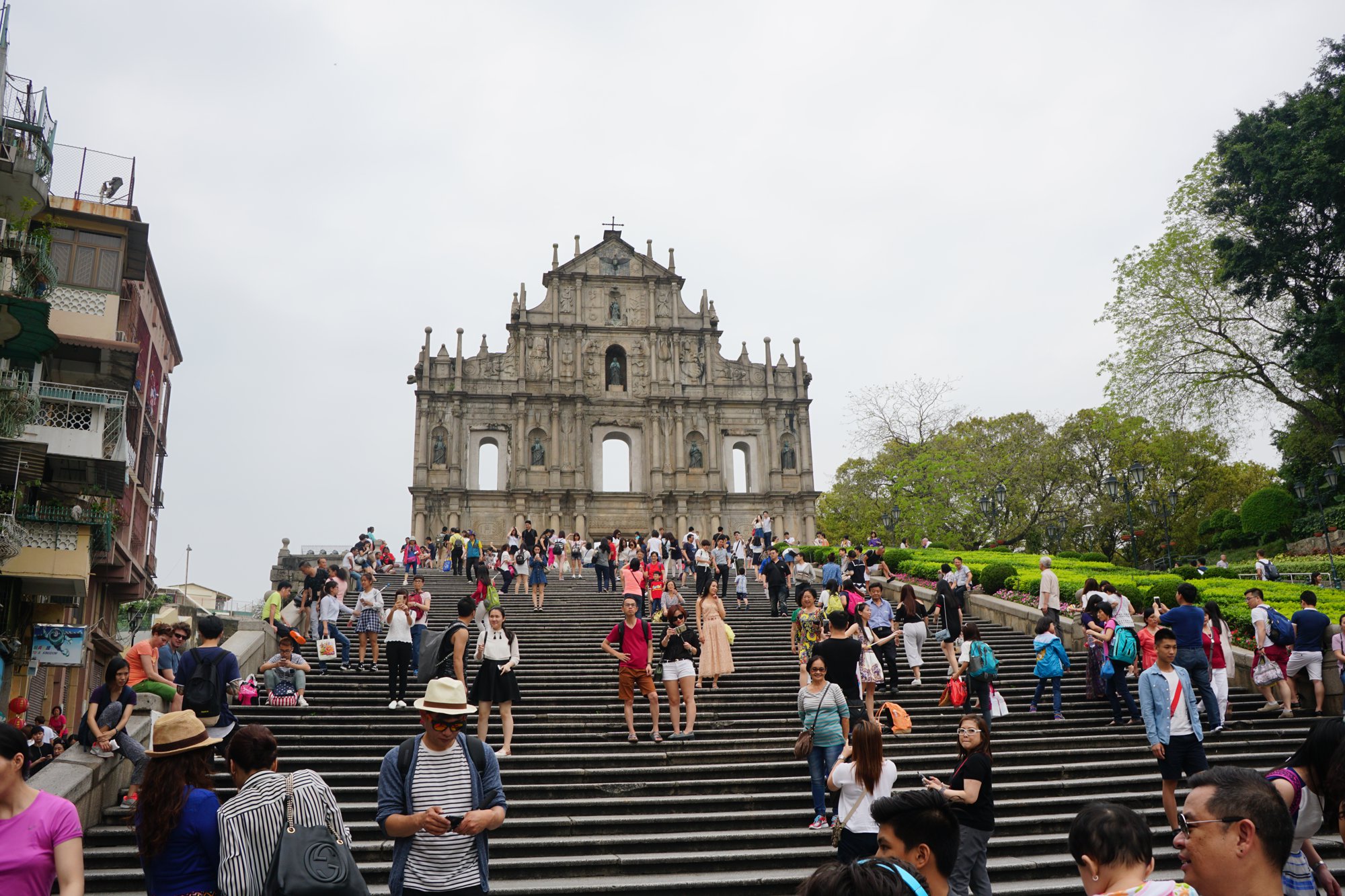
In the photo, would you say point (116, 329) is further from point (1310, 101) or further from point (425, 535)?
point (1310, 101)

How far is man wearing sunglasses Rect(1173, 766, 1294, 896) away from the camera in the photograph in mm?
3213

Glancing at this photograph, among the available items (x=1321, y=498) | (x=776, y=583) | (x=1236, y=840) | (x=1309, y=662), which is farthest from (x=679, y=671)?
(x=1321, y=498)

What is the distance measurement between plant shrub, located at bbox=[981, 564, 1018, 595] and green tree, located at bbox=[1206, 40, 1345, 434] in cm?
1146

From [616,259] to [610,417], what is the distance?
7.80 meters

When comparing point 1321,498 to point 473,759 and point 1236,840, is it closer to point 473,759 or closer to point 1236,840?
point 473,759

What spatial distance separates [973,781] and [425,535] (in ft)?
130

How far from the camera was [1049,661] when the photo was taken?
13.2 meters

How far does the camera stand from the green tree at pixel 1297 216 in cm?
2684

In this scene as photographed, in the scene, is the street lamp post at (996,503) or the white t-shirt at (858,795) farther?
the street lamp post at (996,503)

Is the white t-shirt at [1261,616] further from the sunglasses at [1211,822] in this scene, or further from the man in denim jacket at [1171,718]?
the sunglasses at [1211,822]

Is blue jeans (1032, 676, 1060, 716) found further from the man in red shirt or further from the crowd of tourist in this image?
the man in red shirt

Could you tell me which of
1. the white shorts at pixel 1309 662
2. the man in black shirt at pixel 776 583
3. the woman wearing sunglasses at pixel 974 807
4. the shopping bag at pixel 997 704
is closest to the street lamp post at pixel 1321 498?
the man in black shirt at pixel 776 583

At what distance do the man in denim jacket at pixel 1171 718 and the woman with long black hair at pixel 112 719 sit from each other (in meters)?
8.70

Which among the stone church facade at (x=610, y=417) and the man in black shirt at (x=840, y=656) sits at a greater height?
the stone church facade at (x=610, y=417)
